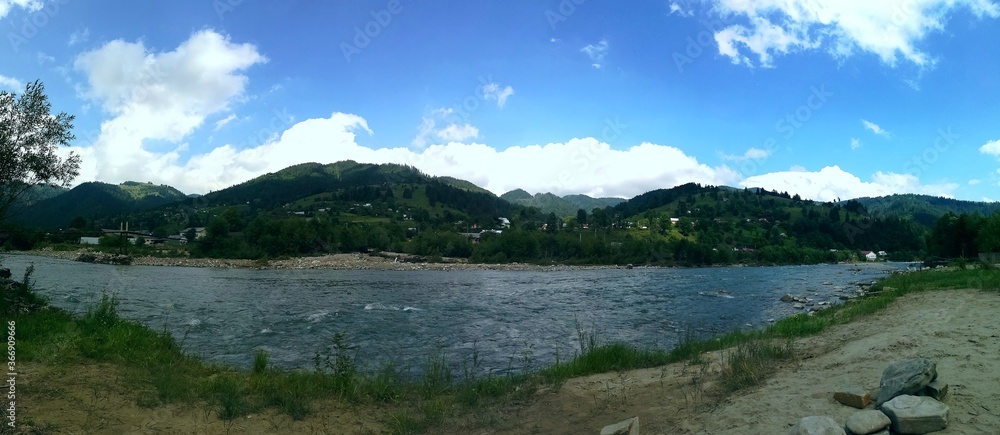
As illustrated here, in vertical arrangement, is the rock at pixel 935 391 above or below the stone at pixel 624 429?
above

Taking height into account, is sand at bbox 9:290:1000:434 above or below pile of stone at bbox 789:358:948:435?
below

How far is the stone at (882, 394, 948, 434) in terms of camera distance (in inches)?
193

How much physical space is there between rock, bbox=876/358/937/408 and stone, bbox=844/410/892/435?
64 centimetres

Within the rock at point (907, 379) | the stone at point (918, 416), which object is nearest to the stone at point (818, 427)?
the stone at point (918, 416)

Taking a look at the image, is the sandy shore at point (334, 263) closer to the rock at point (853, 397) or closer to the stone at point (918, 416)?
the rock at point (853, 397)

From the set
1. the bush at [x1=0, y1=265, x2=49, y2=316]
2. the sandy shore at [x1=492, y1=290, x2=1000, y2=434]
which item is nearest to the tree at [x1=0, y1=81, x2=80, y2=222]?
the bush at [x1=0, y1=265, x2=49, y2=316]

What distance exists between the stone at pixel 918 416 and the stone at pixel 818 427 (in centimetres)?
54

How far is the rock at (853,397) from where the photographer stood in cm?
598

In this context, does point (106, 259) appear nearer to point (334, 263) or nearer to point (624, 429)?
point (334, 263)

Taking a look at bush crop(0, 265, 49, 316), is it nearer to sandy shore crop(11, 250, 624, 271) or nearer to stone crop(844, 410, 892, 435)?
stone crop(844, 410, 892, 435)

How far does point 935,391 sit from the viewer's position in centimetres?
562

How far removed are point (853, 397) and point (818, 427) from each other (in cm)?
164

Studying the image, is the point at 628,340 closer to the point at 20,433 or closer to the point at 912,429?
the point at 912,429

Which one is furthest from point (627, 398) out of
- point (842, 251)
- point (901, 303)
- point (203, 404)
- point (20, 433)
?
point (842, 251)
